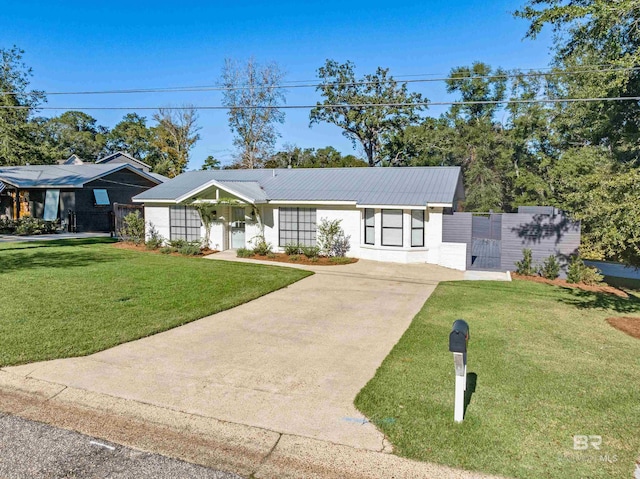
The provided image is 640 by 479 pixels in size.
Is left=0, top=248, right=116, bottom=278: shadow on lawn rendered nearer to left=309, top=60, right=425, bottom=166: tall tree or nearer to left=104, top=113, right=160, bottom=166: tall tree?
left=309, top=60, right=425, bottom=166: tall tree

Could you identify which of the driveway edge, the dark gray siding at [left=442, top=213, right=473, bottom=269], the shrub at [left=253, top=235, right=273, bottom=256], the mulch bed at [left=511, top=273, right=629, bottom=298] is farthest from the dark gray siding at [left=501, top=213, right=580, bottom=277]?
the driveway edge

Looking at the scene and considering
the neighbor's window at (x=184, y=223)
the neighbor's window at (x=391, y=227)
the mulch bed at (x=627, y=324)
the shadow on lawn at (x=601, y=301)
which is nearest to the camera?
the mulch bed at (x=627, y=324)

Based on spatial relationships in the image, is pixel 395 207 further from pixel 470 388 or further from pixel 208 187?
pixel 470 388

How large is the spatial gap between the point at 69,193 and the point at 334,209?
19249 millimetres

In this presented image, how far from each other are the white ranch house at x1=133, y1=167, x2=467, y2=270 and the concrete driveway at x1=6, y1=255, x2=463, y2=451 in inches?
252

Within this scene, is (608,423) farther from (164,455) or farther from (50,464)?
(50,464)

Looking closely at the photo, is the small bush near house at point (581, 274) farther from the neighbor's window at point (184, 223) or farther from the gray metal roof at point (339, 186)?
the neighbor's window at point (184, 223)

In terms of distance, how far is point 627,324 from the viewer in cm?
862

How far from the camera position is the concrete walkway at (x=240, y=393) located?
3.95 m

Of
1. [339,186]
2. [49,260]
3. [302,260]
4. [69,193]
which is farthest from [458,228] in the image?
[69,193]

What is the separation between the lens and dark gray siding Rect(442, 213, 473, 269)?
1573 centimetres

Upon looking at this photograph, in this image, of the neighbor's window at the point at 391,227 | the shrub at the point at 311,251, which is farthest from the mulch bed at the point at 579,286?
the shrub at the point at 311,251

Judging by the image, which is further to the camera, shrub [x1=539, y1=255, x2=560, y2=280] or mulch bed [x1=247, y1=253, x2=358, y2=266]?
mulch bed [x1=247, y1=253, x2=358, y2=266]

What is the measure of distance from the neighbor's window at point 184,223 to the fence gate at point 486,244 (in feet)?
39.1
